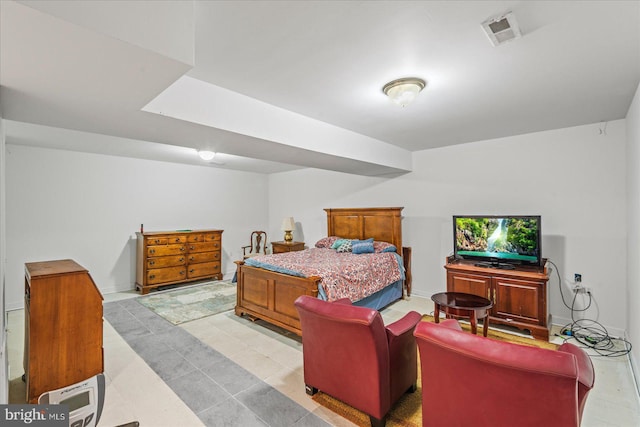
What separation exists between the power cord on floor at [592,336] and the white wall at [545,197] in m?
0.07

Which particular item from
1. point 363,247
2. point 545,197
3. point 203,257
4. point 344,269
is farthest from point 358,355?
point 203,257

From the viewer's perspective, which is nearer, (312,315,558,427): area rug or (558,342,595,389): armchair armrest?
(558,342,595,389): armchair armrest

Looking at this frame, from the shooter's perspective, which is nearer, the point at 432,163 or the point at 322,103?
the point at 322,103

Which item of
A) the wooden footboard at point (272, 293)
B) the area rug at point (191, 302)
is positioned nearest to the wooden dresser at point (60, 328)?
the area rug at point (191, 302)

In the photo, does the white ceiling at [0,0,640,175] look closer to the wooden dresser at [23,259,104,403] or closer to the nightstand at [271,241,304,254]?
the wooden dresser at [23,259,104,403]

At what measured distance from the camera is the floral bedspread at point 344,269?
3373mm

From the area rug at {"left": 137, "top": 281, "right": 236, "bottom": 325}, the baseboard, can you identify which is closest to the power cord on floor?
the baseboard

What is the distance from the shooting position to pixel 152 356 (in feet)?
9.64

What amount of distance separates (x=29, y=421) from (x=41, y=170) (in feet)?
15.0

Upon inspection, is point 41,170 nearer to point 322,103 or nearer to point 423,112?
point 322,103

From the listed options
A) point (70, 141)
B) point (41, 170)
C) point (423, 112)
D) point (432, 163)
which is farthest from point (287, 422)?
point (41, 170)

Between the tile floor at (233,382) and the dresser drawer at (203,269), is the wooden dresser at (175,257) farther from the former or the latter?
the tile floor at (233,382)

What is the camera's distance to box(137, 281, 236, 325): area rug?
410 centimetres

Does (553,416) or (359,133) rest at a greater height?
(359,133)
